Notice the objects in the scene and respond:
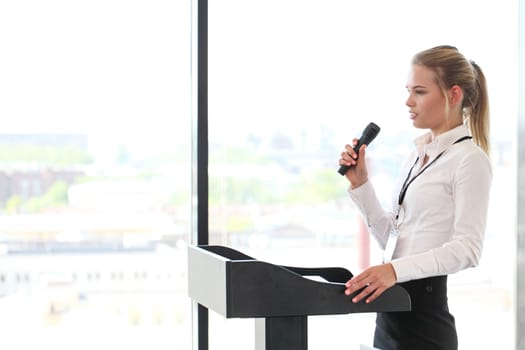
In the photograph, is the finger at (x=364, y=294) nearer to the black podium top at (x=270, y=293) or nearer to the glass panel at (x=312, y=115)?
the black podium top at (x=270, y=293)

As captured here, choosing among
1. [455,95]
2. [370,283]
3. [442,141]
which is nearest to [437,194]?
A: [442,141]

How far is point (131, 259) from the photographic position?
3389 millimetres

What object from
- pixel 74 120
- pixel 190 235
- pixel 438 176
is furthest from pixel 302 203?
pixel 438 176

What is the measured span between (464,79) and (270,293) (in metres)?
0.94

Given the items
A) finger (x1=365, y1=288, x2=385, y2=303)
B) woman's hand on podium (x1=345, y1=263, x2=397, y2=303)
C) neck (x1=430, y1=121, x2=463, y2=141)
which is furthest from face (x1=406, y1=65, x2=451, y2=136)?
finger (x1=365, y1=288, x2=385, y2=303)

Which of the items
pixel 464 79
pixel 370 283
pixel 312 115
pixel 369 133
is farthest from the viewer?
pixel 312 115

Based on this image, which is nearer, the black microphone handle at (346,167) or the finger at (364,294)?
the finger at (364,294)

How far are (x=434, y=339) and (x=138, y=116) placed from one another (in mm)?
1583

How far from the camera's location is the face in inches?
93.8

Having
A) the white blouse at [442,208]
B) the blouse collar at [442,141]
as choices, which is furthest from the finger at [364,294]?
the blouse collar at [442,141]

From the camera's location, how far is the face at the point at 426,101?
2383 millimetres

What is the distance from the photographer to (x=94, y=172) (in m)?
3.35

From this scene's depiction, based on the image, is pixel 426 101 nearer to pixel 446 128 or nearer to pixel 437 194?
pixel 446 128

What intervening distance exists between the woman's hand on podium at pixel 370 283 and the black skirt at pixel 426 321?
0.28 m
